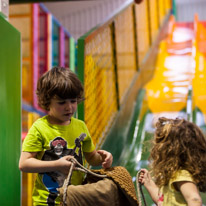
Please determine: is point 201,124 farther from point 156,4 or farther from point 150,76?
point 156,4

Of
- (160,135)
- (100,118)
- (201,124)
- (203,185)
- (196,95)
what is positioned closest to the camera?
(203,185)

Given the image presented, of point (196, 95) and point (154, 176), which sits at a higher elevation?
point (196, 95)

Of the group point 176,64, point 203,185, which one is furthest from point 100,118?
point 176,64

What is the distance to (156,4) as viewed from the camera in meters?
7.80

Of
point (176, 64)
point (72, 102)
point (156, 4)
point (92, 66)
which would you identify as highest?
point (156, 4)

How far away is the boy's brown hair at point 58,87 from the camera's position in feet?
7.04

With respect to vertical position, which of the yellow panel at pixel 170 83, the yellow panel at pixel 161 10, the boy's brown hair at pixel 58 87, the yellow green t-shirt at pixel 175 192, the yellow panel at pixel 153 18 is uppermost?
the yellow panel at pixel 161 10

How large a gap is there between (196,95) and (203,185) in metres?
2.91

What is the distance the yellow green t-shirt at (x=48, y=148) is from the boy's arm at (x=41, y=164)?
4 centimetres

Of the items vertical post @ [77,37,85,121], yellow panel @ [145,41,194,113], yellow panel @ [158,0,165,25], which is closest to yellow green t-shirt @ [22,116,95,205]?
vertical post @ [77,37,85,121]

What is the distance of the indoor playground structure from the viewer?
8.59 ft

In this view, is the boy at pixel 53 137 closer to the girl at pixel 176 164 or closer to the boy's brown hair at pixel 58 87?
the boy's brown hair at pixel 58 87

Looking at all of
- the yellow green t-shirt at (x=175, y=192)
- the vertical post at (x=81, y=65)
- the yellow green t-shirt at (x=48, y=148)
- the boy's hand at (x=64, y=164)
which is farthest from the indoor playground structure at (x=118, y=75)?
the yellow green t-shirt at (x=175, y=192)

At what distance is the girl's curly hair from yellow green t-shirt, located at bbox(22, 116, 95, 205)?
43 cm
